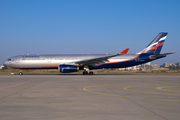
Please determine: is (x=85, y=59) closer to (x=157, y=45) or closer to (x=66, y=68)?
(x=66, y=68)

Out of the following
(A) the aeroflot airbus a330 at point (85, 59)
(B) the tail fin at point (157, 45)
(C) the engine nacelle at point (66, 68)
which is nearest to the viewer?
(C) the engine nacelle at point (66, 68)

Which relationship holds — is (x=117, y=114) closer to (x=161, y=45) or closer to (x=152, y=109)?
(x=152, y=109)

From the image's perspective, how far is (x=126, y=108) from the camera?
6.09m

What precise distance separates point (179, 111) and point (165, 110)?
40 centimetres

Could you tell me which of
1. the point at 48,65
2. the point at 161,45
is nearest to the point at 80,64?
the point at 48,65

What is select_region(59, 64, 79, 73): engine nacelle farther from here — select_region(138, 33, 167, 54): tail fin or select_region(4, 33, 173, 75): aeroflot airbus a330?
select_region(138, 33, 167, 54): tail fin

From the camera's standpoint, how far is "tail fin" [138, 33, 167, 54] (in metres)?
31.6

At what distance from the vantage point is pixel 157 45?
104ft

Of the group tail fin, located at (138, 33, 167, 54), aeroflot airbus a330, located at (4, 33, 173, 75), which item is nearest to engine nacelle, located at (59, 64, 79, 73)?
aeroflot airbus a330, located at (4, 33, 173, 75)

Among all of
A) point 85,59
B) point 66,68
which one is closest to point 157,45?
point 85,59

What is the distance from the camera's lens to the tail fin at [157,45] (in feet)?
104

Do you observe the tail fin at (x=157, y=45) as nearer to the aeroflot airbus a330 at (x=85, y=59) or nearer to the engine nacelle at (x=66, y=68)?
the aeroflot airbus a330 at (x=85, y=59)

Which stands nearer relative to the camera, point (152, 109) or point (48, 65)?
point (152, 109)

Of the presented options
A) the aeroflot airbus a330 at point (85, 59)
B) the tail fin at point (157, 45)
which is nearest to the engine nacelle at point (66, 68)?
the aeroflot airbus a330 at point (85, 59)
